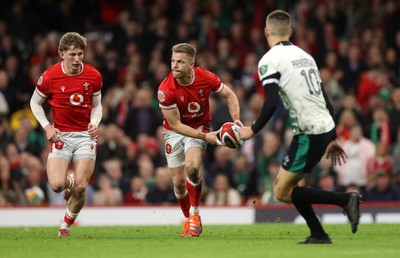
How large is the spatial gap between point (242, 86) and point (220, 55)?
104cm

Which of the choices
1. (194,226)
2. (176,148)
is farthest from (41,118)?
(194,226)

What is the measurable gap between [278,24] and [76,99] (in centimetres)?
326

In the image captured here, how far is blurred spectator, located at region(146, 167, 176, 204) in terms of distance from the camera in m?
19.7

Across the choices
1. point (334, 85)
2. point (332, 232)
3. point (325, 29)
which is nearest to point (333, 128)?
point (332, 232)

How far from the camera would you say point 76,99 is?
46.7ft

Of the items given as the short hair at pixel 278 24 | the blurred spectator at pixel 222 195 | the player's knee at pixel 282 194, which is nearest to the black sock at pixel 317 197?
the player's knee at pixel 282 194

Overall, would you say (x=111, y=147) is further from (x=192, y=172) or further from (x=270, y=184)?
(x=192, y=172)

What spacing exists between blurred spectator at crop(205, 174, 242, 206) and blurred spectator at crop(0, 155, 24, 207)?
10.8ft

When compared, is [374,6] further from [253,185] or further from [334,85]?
[253,185]

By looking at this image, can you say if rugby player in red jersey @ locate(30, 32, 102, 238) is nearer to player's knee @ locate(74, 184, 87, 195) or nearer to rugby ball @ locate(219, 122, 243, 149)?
player's knee @ locate(74, 184, 87, 195)

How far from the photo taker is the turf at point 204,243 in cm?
1163

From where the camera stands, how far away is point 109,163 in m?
20.6

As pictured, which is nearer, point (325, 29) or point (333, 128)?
Result: point (333, 128)

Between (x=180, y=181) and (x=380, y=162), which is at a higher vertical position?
(x=180, y=181)
